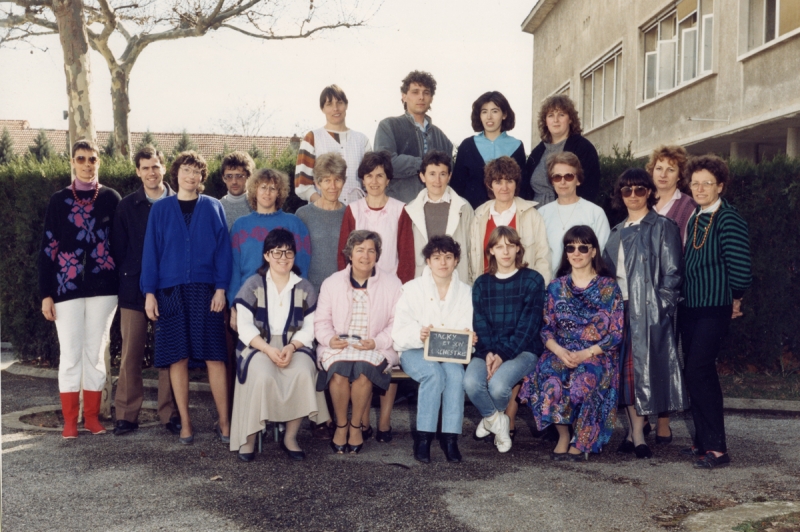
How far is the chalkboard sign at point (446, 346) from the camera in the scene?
6.08m

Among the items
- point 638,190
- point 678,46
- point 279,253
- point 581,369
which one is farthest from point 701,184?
point 678,46

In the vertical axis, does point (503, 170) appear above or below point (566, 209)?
above

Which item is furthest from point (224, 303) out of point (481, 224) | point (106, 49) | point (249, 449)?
point (106, 49)

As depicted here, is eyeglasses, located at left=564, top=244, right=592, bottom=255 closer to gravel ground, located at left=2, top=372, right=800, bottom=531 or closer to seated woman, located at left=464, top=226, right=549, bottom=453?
seated woman, located at left=464, top=226, right=549, bottom=453

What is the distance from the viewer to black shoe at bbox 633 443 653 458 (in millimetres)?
5992

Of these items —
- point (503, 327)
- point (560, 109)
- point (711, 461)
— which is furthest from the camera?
point (560, 109)

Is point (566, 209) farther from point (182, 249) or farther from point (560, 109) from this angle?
point (182, 249)

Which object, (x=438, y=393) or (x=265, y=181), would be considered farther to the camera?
(x=265, y=181)

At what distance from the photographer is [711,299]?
5.79m

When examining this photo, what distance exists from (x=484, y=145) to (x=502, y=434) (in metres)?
2.64

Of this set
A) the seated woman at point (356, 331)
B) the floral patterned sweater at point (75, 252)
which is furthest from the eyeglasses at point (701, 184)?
the floral patterned sweater at point (75, 252)

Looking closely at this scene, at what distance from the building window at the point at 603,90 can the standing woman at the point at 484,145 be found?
15.7m

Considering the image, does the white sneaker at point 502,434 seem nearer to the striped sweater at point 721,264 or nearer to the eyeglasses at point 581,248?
the eyeglasses at point 581,248

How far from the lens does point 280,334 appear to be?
6230 mm
